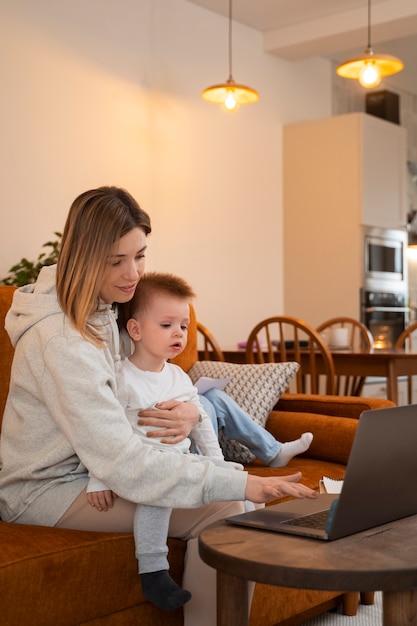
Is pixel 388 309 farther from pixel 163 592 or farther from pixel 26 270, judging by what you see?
pixel 163 592

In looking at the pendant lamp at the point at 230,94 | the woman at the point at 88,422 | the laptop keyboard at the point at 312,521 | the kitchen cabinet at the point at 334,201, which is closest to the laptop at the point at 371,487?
the laptop keyboard at the point at 312,521

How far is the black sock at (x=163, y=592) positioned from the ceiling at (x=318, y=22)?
15.1ft

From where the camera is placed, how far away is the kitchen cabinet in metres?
6.06

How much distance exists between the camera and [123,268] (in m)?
1.86

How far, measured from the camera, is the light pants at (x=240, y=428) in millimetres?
2547

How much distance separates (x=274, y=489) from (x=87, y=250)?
646 mm

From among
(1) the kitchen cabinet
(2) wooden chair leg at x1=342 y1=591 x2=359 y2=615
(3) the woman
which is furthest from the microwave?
(3) the woman

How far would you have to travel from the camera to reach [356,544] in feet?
4.46

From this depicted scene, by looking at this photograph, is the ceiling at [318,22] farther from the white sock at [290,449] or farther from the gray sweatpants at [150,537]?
the gray sweatpants at [150,537]

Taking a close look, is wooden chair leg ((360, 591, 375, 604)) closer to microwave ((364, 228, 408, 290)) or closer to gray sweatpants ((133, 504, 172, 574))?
gray sweatpants ((133, 504, 172, 574))

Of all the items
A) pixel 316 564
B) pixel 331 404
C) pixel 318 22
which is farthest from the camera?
pixel 318 22

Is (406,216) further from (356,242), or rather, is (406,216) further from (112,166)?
(112,166)

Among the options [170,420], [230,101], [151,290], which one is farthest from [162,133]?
[170,420]

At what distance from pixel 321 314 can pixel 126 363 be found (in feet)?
14.0
